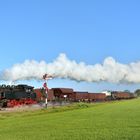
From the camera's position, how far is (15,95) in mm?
55500

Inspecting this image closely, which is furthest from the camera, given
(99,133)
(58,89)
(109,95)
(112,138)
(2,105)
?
(109,95)

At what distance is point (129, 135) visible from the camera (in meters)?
13.2

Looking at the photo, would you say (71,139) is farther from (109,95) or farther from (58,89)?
(109,95)

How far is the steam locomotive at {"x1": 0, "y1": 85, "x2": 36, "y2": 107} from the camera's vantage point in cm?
5417

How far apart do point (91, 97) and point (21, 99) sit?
30.2 meters

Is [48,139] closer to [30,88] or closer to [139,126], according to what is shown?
[139,126]

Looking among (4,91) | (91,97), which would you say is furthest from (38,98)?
(91,97)

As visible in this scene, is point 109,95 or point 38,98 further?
point 109,95

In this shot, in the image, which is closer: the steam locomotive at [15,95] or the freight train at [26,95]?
the steam locomotive at [15,95]

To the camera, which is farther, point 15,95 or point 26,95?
point 26,95

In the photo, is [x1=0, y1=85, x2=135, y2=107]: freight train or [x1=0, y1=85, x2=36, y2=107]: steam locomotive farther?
[x1=0, y1=85, x2=135, y2=107]: freight train

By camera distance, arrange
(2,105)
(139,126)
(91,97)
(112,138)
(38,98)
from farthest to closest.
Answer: (91,97) < (38,98) < (2,105) < (139,126) < (112,138)

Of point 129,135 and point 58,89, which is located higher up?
point 58,89

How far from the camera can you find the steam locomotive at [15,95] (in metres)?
54.2
